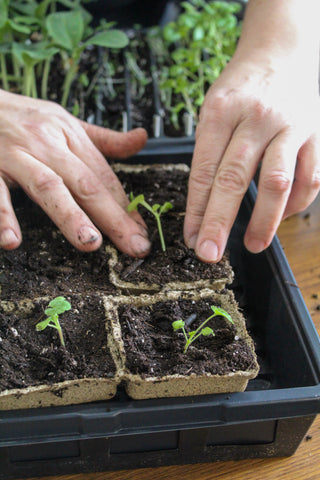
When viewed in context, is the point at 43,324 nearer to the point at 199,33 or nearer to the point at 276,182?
the point at 276,182

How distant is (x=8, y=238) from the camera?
0.90 m

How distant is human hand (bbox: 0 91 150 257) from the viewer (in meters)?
0.92

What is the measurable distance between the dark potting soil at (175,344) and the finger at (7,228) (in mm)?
220

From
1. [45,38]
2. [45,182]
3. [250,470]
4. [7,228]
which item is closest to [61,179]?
[45,182]

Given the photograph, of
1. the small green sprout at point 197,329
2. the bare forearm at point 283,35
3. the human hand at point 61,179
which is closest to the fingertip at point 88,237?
the human hand at point 61,179

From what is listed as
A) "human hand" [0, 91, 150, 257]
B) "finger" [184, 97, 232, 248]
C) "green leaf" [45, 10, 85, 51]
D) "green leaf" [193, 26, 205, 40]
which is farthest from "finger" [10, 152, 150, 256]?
"green leaf" [193, 26, 205, 40]

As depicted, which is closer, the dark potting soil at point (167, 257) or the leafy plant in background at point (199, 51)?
the dark potting soil at point (167, 257)

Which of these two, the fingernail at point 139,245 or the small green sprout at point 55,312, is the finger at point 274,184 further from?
the small green sprout at point 55,312

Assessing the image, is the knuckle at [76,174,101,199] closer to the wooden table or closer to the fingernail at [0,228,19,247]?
the fingernail at [0,228,19,247]

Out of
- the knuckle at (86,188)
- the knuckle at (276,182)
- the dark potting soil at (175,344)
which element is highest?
the knuckle at (276,182)

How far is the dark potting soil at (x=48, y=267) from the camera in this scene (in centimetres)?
92

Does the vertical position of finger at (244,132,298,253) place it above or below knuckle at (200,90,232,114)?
below

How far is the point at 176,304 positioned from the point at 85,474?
0.30 m

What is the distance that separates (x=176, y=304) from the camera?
0.89 meters
